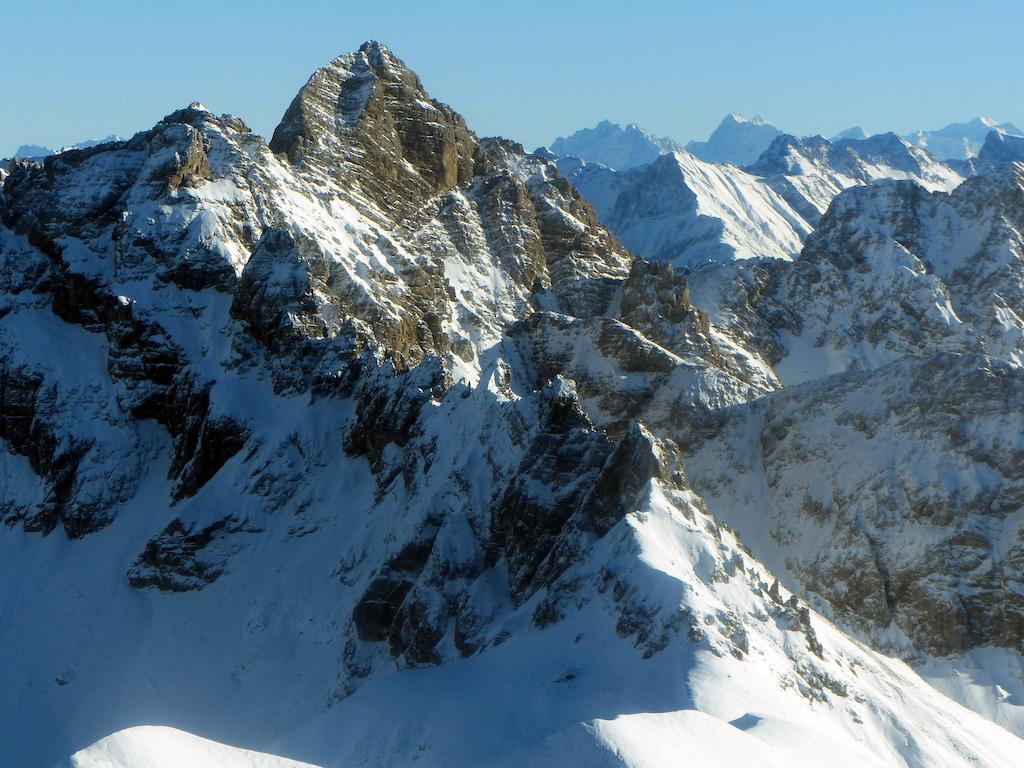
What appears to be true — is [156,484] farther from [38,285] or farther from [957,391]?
[957,391]

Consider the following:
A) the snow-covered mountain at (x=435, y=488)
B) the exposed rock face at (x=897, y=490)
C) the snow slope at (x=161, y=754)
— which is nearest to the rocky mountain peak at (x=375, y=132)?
the snow-covered mountain at (x=435, y=488)

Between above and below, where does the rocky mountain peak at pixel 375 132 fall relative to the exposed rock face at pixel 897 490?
above

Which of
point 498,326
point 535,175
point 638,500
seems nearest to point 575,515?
point 638,500

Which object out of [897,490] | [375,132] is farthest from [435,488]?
[375,132]

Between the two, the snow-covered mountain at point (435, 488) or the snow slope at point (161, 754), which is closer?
the snow slope at point (161, 754)

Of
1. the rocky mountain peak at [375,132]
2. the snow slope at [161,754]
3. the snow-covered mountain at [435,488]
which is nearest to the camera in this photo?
the snow slope at [161,754]

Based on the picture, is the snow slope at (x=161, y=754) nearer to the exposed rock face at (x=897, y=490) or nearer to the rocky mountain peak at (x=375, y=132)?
the exposed rock face at (x=897, y=490)

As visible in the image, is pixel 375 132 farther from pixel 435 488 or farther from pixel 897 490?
pixel 897 490

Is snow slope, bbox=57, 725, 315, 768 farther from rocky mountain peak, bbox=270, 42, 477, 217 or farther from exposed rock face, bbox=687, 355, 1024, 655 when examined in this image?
rocky mountain peak, bbox=270, 42, 477, 217

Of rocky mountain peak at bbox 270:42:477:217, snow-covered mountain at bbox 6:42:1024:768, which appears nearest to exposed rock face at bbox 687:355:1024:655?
snow-covered mountain at bbox 6:42:1024:768
